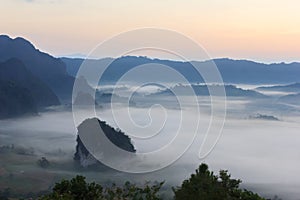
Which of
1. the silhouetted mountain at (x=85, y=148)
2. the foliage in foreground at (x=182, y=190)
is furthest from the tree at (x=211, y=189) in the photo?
the silhouetted mountain at (x=85, y=148)

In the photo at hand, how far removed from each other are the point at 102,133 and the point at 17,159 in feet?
121

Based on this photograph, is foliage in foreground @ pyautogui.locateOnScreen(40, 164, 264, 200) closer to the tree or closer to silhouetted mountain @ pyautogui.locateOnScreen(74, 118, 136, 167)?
the tree

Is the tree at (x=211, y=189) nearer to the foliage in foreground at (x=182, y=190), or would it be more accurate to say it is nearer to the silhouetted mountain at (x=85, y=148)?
the foliage in foreground at (x=182, y=190)

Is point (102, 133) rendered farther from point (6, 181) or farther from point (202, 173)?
point (202, 173)

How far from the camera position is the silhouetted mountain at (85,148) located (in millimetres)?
133500

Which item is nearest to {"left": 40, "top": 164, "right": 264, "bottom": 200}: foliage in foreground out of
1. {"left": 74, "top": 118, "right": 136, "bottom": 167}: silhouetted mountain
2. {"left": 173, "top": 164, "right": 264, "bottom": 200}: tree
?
{"left": 173, "top": 164, "right": 264, "bottom": 200}: tree

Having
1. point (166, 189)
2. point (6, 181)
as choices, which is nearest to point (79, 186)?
point (166, 189)

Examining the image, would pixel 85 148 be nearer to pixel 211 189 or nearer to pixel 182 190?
pixel 182 190

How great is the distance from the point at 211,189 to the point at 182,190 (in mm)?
1630

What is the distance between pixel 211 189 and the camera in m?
20.8

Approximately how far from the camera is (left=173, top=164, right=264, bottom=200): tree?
2059 cm

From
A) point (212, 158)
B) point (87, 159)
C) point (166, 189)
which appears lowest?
point (166, 189)

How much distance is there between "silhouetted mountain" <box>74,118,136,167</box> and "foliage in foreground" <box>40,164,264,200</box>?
11035 cm

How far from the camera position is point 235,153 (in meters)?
194
